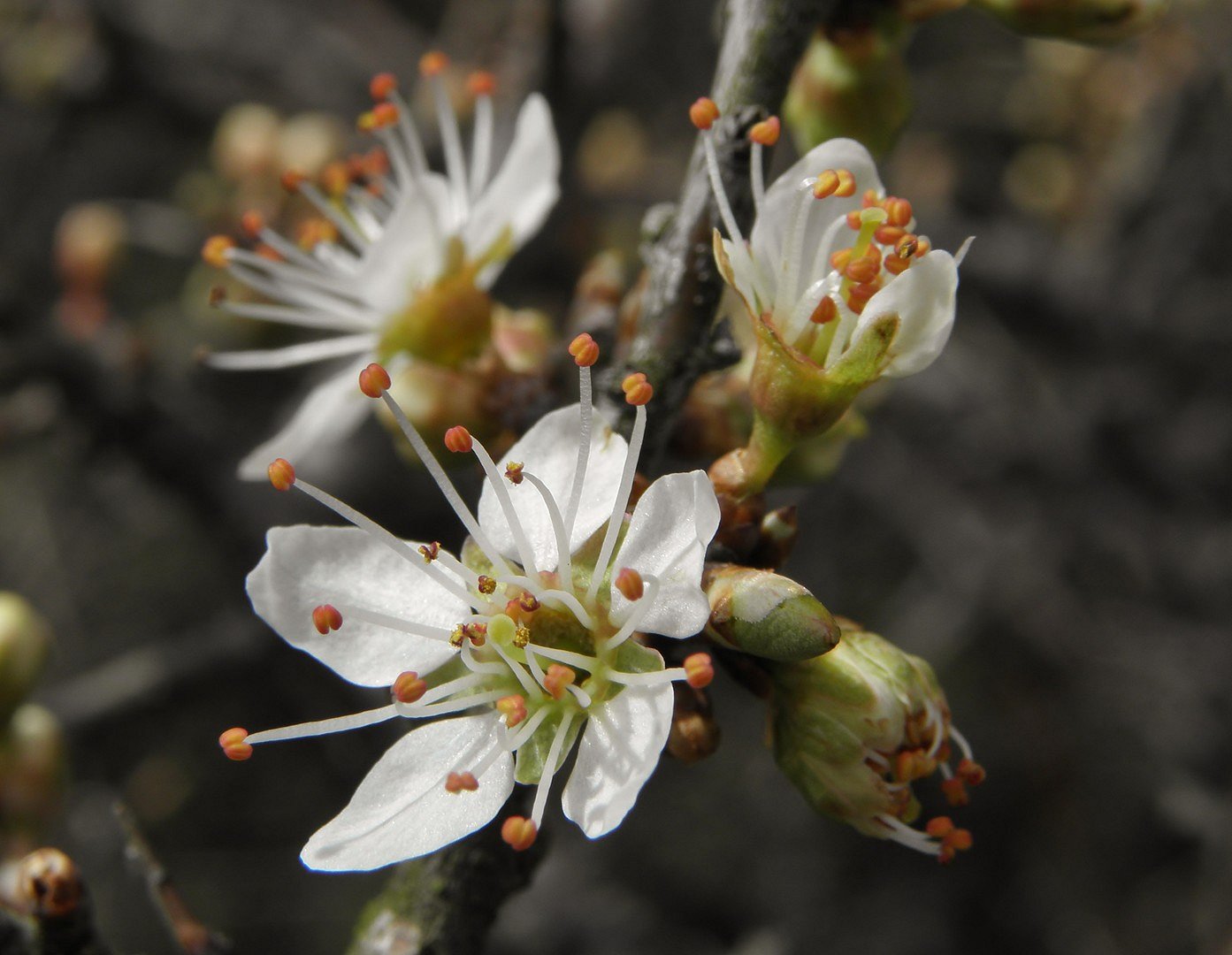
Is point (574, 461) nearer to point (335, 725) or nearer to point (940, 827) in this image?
point (335, 725)

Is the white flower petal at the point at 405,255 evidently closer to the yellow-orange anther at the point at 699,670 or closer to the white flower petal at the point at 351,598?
the white flower petal at the point at 351,598

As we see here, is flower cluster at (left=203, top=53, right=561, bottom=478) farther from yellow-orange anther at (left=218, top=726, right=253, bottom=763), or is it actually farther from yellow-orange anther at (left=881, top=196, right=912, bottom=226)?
yellow-orange anther at (left=881, top=196, right=912, bottom=226)

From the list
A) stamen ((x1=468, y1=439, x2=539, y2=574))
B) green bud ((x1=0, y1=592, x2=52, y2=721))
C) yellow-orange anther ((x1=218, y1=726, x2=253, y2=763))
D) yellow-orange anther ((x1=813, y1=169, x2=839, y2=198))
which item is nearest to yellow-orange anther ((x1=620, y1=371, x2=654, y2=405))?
stamen ((x1=468, y1=439, x2=539, y2=574))

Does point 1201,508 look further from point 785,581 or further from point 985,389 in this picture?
point 785,581

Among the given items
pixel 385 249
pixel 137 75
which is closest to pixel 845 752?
pixel 385 249

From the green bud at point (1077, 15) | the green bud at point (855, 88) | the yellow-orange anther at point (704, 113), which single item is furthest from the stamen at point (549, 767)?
the green bud at point (1077, 15)

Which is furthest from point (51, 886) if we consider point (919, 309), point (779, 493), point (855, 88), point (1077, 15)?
point (779, 493)
